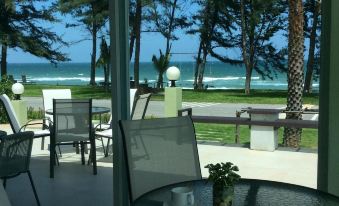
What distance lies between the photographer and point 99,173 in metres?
4.21

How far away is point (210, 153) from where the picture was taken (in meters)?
5.33

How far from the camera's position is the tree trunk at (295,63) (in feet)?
20.3

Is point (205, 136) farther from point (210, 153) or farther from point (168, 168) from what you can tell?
point (168, 168)

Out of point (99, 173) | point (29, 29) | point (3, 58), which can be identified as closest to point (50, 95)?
point (99, 173)

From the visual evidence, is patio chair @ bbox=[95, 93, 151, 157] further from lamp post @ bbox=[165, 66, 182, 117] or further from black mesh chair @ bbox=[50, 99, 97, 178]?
lamp post @ bbox=[165, 66, 182, 117]

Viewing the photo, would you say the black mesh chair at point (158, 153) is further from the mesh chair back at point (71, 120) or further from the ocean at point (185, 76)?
the ocean at point (185, 76)

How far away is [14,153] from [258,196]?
1659 mm

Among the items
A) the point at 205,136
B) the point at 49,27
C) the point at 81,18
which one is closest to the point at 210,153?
the point at 205,136

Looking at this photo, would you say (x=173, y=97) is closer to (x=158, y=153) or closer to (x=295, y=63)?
(x=295, y=63)

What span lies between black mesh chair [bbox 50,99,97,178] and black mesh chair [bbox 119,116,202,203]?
219cm

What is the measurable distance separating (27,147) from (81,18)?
15914mm

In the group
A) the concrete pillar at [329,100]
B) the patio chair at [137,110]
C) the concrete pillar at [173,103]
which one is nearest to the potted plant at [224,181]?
the concrete pillar at [329,100]

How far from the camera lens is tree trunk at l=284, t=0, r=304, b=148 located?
20.3 feet

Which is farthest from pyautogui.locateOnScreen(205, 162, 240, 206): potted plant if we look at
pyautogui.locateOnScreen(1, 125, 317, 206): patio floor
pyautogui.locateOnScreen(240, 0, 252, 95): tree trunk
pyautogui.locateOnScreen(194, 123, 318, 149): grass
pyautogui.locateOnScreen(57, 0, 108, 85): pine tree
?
pyautogui.locateOnScreen(240, 0, 252, 95): tree trunk
